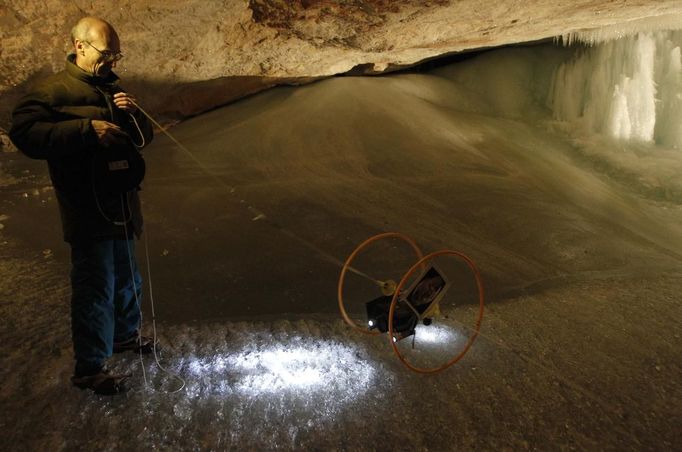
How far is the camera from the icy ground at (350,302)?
208cm

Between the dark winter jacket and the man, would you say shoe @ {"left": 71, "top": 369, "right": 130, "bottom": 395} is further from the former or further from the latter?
the dark winter jacket

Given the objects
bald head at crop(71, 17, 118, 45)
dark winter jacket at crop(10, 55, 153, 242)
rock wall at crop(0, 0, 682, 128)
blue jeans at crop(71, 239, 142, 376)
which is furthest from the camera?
rock wall at crop(0, 0, 682, 128)

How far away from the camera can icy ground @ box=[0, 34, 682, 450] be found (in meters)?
2.08

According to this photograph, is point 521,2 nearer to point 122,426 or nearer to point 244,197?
point 244,197

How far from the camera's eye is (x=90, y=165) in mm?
1963

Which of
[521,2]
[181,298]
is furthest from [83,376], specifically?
[521,2]

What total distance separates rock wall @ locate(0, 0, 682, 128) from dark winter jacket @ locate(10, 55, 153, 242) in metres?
3.55

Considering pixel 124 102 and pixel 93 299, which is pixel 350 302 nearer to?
pixel 93 299

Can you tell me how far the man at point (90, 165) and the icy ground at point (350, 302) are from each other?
0.40 metres

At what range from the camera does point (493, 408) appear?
2268mm

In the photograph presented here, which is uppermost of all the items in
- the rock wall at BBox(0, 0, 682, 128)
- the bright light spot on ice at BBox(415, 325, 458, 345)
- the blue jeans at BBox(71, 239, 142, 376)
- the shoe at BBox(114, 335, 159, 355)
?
the rock wall at BBox(0, 0, 682, 128)

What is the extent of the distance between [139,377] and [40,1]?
5692mm

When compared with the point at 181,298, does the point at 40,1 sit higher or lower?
higher

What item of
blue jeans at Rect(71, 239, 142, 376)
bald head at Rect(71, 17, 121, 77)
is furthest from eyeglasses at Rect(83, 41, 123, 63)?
blue jeans at Rect(71, 239, 142, 376)
